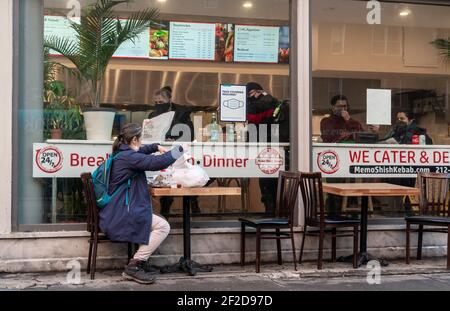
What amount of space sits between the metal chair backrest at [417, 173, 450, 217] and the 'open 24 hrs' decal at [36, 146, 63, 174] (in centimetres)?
423

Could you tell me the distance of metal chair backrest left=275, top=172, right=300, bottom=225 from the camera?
6.47 meters

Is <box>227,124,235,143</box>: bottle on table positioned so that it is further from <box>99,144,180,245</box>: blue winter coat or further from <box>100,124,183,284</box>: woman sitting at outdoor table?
<box>99,144,180,245</box>: blue winter coat

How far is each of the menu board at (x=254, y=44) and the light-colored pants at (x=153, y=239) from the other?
2.60 m

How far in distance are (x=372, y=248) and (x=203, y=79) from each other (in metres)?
2.92

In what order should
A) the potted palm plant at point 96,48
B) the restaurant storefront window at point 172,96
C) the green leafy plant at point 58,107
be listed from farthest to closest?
1. the potted palm plant at point 96,48
2. the green leafy plant at point 58,107
3. the restaurant storefront window at point 172,96

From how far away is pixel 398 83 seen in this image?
7902 mm

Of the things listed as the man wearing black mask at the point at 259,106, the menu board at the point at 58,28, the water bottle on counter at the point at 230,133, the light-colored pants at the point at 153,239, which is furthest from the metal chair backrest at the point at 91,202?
the man wearing black mask at the point at 259,106

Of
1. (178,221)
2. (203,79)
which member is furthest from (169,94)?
(178,221)

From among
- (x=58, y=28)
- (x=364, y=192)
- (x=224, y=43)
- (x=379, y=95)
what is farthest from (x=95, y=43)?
(x=379, y=95)

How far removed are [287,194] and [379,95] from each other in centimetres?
213

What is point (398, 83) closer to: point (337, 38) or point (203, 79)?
point (337, 38)

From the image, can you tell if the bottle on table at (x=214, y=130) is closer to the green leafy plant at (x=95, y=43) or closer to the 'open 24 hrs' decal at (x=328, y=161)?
the 'open 24 hrs' decal at (x=328, y=161)

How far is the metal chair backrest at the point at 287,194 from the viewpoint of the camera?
647cm

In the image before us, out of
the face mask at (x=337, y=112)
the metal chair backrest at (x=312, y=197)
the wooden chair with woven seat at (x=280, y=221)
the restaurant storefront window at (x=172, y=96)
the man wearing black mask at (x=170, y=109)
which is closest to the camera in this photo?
the wooden chair with woven seat at (x=280, y=221)
